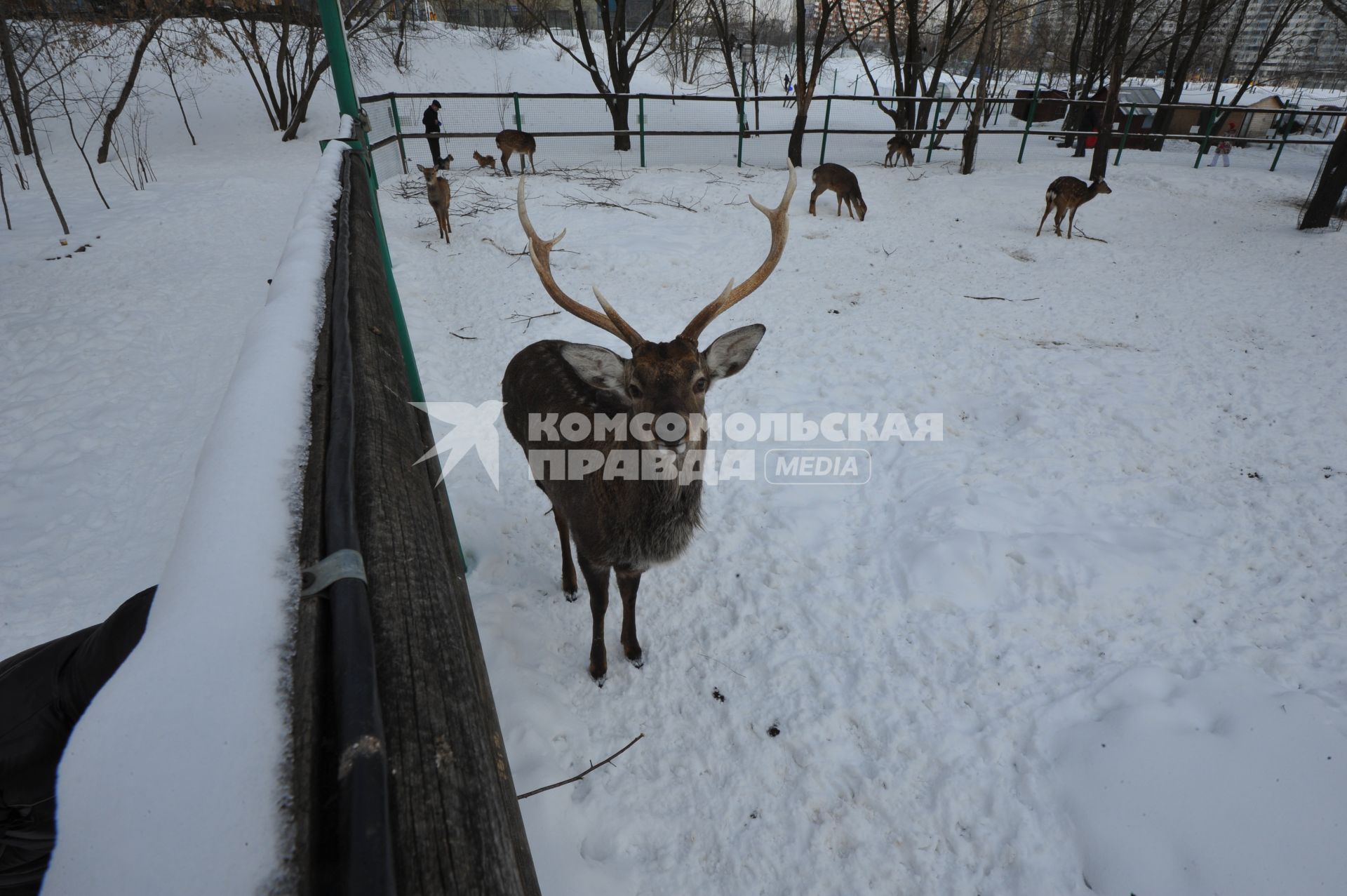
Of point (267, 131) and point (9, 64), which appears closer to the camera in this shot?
point (9, 64)

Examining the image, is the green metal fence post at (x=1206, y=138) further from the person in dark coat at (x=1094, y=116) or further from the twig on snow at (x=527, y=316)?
the twig on snow at (x=527, y=316)

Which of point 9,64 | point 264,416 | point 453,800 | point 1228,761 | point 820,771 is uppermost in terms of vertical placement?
point 9,64

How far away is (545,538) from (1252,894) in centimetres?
354

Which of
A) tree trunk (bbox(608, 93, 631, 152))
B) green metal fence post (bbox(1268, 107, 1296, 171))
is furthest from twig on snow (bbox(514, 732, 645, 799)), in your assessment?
green metal fence post (bbox(1268, 107, 1296, 171))

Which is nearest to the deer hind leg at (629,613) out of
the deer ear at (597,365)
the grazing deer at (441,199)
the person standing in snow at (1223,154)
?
the deer ear at (597,365)

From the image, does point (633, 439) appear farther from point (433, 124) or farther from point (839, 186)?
point (433, 124)

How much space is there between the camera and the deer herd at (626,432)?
256cm

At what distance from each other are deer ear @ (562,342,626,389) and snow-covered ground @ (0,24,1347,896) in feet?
4.69

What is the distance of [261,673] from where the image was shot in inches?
31.2

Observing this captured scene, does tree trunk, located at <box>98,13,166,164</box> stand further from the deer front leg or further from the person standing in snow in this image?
the person standing in snow

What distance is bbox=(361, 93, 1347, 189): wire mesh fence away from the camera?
47.2ft

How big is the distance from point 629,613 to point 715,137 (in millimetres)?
17870

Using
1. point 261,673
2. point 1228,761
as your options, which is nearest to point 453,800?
point 261,673

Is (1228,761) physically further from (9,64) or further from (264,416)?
(9,64)
